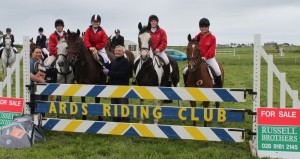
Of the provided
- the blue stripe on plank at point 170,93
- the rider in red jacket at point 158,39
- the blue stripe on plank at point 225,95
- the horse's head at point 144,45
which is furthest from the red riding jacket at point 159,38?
the blue stripe on plank at point 225,95

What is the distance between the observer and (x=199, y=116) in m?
6.83

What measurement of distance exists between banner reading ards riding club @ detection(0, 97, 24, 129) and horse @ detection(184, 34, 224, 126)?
12.1ft

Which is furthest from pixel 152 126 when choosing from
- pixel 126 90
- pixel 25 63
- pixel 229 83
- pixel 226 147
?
pixel 229 83

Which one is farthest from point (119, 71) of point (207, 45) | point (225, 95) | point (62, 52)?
point (225, 95)

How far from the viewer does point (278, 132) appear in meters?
6.34

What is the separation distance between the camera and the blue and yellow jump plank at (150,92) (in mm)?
6824

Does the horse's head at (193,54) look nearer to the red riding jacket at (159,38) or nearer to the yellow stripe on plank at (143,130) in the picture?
the red riding jacket at (159,38)

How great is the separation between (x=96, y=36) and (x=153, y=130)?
151 inches

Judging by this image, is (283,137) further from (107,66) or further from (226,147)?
(107,66)

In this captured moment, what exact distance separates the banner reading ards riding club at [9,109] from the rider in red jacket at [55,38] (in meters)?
2.50

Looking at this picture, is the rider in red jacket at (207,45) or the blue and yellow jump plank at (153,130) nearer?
the blue and yellow jump plank at (153,130)

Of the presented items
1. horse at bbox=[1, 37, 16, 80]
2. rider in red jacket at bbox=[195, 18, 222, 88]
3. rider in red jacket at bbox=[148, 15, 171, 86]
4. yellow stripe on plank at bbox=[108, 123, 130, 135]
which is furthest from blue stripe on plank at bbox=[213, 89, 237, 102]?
horse at bbox=[1, 37, 16, 80]

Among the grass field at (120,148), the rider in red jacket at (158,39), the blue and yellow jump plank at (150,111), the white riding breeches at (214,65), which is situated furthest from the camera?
the rider in red jacket at (158,39)

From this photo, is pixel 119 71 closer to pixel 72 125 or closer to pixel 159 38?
pixel 159 38
